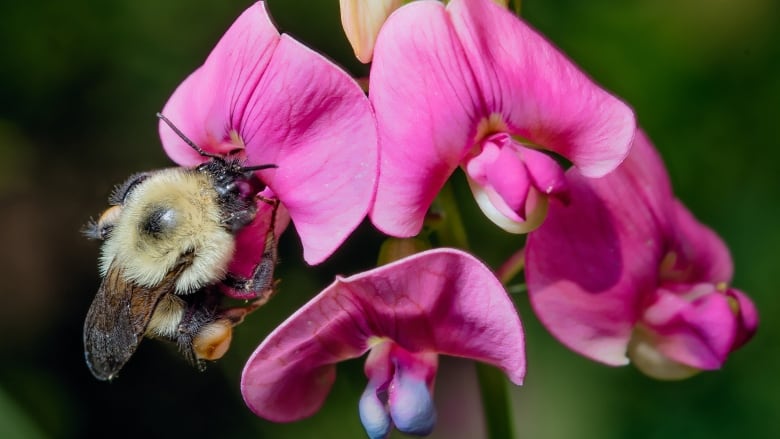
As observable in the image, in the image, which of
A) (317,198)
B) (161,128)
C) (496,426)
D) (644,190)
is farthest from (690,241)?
(161,128)

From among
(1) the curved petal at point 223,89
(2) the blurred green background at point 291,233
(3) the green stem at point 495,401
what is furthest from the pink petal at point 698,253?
(2) the blurred green background at point 291,233

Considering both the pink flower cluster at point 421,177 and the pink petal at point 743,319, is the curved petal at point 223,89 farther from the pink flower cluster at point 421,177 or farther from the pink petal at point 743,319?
the pink petal at point 743,319

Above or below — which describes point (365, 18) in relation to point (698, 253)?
above

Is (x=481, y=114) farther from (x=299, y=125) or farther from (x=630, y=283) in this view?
(x=630, y=283)

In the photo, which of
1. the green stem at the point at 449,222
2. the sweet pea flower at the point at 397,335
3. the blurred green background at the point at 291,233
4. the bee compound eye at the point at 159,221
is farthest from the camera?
the blurred green background at the point at 291,233

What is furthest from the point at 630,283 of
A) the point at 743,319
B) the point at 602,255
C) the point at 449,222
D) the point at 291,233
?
the point at 291,233

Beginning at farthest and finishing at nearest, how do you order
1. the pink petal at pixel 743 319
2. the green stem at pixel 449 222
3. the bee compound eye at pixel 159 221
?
the pink petal at pixel 743 319
the green stem at pixel 449 222
the bee compound eye at pixel 159 221

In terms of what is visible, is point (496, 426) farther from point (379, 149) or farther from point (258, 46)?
point (258, 46)
